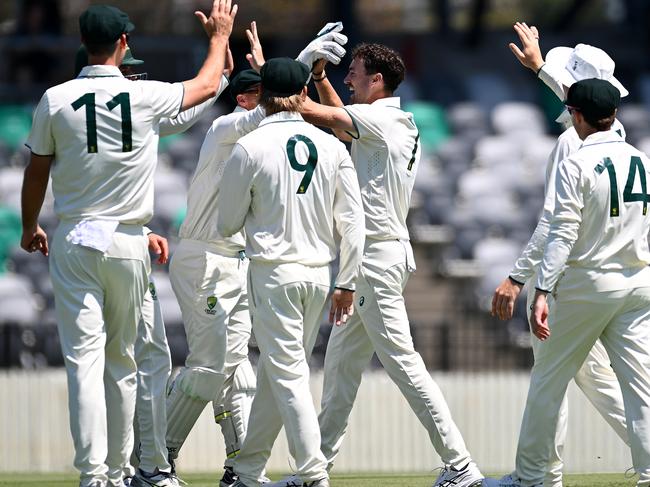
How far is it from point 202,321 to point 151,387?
0.55m

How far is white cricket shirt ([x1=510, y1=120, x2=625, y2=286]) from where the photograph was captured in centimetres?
732

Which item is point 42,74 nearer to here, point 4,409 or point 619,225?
point 4,409

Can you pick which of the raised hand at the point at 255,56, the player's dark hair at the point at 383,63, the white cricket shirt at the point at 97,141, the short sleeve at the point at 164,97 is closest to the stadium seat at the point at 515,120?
the player's dark hair at the point at 383,63

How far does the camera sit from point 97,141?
710 cm

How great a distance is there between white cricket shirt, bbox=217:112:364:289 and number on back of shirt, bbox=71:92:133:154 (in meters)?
0.55

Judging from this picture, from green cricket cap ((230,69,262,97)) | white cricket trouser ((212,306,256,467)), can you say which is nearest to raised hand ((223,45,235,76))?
green cricket cap ((230,69,262,97))

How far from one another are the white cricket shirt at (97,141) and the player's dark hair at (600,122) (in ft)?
7.29

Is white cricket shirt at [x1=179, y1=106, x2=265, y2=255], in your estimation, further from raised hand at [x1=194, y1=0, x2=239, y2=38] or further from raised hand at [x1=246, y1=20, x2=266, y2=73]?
raised hand at [x1=194, y1=0, x2=239, y2=38]

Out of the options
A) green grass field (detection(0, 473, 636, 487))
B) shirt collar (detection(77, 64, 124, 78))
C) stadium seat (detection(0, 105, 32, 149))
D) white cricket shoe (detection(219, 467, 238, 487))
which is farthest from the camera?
stadium seat (detection(0, 105, 32, 149))

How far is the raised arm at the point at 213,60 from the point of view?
7.37m

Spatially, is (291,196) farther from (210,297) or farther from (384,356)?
(384,356)

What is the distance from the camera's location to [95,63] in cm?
718

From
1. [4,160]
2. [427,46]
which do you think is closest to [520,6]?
[427,46]

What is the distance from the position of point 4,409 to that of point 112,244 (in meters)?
6.24
